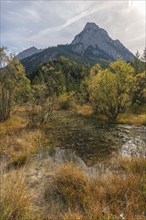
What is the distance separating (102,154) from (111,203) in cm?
625

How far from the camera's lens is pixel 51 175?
8219 millimetres

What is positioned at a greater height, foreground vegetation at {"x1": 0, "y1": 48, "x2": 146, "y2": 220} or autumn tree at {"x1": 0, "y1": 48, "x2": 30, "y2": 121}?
autumn tree at {"x1": 0, "y1": 48, "x2": 30, "y2": 121}

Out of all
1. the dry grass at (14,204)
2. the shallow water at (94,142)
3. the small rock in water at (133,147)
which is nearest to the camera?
the dry grass at (14,204)

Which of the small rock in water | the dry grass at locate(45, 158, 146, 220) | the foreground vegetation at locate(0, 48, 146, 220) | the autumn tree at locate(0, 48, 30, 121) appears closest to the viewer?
the foreground vegetation at locate(0, 48, 146, 220)

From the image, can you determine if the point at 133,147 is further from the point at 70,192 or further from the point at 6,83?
the point at 6,83

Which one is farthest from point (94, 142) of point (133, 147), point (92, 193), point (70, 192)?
point (92, 193)

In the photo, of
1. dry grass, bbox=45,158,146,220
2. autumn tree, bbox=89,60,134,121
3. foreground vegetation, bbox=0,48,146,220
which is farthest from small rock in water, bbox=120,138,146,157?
autumn tree, bbox=89,60,134,121

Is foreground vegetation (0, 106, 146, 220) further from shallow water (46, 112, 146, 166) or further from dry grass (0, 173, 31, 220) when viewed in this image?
shallow water (46, 112, 146, 166)

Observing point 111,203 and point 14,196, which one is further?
point 111,203

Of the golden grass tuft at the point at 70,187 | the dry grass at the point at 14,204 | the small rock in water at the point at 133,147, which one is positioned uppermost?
the dry grass at the point at 14,204

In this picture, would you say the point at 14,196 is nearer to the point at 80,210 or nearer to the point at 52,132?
the point at 80,210

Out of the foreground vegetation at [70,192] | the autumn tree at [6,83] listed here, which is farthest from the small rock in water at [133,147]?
the autumn tree at [6,83]

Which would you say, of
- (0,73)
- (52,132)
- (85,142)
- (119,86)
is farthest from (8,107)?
(119,86)

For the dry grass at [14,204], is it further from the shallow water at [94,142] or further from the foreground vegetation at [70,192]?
the shallow water at [94,142]
